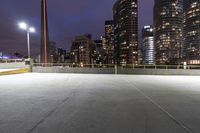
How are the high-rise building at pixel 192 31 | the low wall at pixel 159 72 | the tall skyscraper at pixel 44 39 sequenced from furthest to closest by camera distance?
the high-rise building at pixel 192 31, the tall skyscraper at pixel 44 39, the low wall at pixel 159 72

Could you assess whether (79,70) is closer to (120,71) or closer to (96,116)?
(120,71)

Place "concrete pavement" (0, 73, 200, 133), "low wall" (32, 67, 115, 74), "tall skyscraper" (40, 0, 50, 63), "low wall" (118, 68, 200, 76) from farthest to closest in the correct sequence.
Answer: "tall skyscraper" (40, 0, 50, 63) → "low wall" (32, 67, 115, 74) → "low wall" (118, 68, 200, 76) → "concrete pavement" (0, 73, 200, 133)

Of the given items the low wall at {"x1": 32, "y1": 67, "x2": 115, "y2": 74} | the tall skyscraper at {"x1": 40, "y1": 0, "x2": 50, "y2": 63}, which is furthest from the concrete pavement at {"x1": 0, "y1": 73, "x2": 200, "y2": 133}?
the tall skyscraper at {"x1": 40, "y1": 0, "x2": 50, "y2": 63}

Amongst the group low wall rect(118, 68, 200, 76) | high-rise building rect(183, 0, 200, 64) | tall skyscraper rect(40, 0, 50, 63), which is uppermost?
high-rise building rect(183, 0, 200, 64)

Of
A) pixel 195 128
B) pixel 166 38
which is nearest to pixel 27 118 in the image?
pixel 195 128

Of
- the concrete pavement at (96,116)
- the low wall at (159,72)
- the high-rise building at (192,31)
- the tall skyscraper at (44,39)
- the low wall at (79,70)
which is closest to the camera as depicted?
the concrete pavement at (96,116)

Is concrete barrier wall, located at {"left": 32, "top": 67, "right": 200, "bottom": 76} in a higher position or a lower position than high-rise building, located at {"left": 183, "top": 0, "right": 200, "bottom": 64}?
lower

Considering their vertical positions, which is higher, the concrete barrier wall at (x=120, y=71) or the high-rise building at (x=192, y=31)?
the high-rise building at (x=192, y=31)

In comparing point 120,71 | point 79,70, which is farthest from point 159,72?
point 79,70

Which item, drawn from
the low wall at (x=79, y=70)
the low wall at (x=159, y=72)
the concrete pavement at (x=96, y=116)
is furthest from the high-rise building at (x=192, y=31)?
the concrete pavement at (x=96, y=116)

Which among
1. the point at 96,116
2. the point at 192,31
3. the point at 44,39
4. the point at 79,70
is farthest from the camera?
the point at 192,31

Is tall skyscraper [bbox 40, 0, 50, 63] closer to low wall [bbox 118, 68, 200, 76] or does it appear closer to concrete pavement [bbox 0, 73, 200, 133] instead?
low wall [bbox 118, 68, 200, 76]

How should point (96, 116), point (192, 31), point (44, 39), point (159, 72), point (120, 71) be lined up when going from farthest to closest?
point (192, 31)
point (44, 39)
point (120, 71)
point (159, 72)
point (96, 116)

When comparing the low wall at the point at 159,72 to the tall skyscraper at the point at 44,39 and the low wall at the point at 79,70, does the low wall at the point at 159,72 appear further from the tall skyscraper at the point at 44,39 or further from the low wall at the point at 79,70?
the tall skyscraper at the point at 44,39
